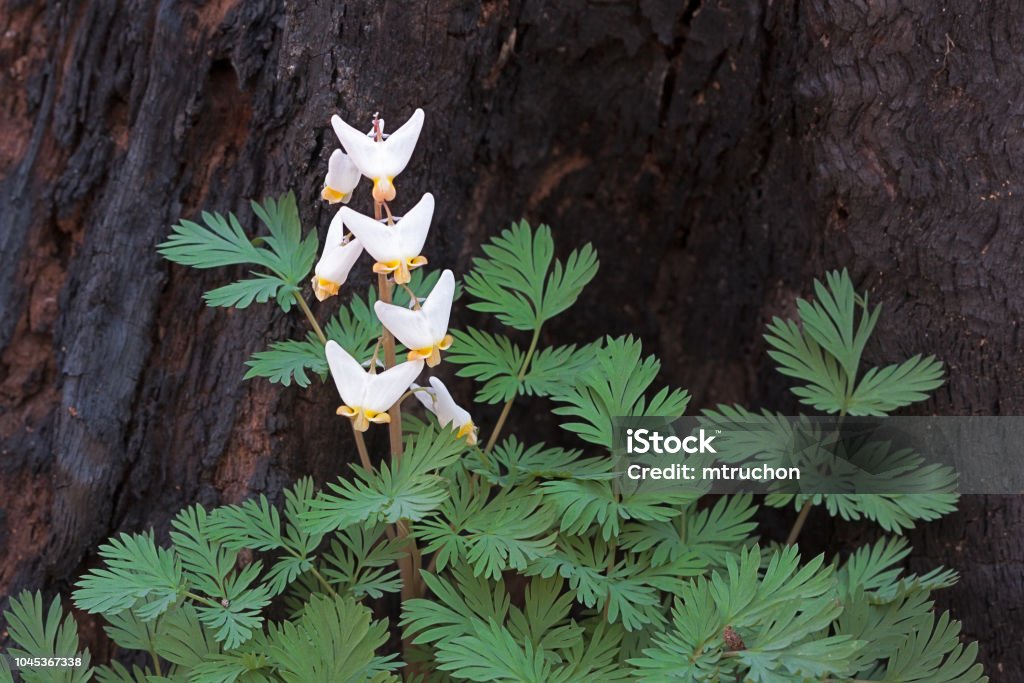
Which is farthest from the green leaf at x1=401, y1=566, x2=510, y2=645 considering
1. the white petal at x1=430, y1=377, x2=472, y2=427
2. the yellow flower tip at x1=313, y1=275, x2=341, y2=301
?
the yellow flower tip at x1=313, y1=275, x2=341, y2=301

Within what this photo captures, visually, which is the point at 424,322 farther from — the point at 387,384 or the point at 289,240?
the point at 289,240

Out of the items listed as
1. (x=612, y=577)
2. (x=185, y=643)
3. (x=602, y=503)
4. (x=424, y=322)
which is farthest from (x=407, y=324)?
(x=185, y=643)

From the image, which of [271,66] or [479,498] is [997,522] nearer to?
[479,498]

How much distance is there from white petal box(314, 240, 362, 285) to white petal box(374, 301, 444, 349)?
152mm

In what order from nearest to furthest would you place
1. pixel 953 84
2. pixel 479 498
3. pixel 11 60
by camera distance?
pixel 479 498 → pixel 953 84 → pixel 11 60

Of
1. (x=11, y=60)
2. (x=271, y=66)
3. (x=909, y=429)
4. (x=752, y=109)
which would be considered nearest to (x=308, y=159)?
(x=271, y=66)

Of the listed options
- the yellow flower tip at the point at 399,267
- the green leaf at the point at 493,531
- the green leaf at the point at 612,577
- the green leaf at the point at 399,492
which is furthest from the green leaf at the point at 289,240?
the green leaf at the point at 612,577

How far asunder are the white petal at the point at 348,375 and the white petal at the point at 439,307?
0.16 m

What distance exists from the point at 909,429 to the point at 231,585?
183cm

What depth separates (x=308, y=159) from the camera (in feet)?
8.36

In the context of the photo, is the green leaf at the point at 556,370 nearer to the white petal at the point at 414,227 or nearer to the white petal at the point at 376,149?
the white petal at the point at 414,227

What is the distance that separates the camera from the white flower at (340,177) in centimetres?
202

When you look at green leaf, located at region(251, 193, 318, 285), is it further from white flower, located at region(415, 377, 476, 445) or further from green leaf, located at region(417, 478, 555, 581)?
green leaf, located at region(417, 478, 555, 581)

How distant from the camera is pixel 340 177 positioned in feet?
6.69
